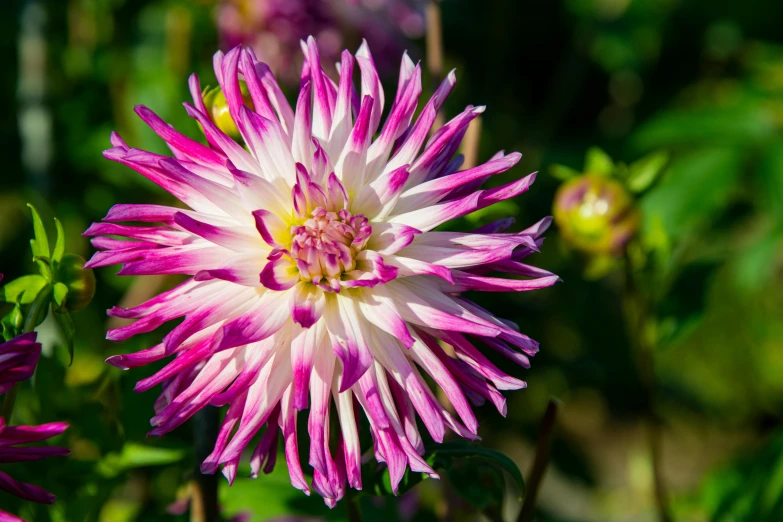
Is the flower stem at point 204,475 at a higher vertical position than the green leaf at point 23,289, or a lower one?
lower

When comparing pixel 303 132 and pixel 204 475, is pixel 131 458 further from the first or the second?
pixel 303 132

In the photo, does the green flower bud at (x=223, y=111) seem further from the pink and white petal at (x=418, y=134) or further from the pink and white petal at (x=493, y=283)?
the pink and white petal at (x=493, y=283)

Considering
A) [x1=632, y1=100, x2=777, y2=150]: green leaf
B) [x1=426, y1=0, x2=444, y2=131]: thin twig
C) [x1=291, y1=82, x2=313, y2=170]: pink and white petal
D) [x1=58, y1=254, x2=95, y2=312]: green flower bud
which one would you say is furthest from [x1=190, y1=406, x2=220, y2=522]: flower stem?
[x1=632, y1=100, x2=777, y2=150]: green leaf

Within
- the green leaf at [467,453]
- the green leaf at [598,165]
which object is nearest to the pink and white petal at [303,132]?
the green leaf at [467,453]

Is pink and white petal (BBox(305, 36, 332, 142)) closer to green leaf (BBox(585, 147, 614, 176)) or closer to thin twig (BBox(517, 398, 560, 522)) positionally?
thin twig (BBox(517, 398, 560, 522))

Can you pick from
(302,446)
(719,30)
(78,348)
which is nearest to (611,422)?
(719,30)

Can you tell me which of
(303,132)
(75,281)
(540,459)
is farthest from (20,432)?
(540,459)

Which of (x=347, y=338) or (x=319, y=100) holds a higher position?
(x=319, y=100)
